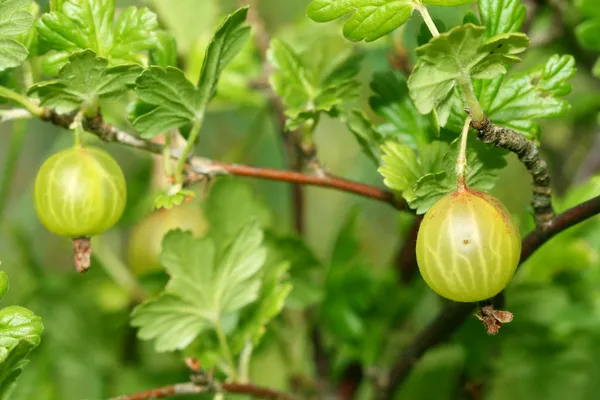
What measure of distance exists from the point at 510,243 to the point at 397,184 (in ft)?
0.23

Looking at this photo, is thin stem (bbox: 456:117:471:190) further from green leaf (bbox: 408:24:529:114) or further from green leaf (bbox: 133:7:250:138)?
green leaf (bbox: 133:7:250:138)

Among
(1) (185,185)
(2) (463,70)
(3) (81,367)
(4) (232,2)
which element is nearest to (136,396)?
(1) (185,185)

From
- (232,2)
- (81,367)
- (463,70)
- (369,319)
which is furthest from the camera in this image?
(232,2)

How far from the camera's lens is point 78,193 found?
386 millimetres

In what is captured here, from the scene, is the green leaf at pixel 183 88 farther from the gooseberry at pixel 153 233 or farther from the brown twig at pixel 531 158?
the gooseberry at pixel 153 233

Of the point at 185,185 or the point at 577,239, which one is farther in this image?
the point at 577,239

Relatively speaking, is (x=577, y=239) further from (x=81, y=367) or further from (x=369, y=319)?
(x=81, y=367)

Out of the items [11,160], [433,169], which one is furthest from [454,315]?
[11,160]

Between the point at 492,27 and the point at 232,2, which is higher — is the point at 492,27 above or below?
above

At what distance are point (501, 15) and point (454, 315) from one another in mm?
185

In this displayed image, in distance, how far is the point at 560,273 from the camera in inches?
28.4

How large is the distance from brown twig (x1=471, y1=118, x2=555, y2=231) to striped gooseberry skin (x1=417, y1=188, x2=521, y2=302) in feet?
0.10

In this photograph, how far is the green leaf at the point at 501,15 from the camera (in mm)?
374

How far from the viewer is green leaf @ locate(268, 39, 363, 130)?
1.42 ft
